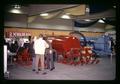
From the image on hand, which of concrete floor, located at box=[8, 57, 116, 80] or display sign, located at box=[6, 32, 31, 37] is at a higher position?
display sign, located at box=[6, 32, 31, 37]

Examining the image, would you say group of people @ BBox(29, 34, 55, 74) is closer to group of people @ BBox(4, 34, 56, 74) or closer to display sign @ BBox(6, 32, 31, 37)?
group of people @ BBox(4, 34, 56, 74)

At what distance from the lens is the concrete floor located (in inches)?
146

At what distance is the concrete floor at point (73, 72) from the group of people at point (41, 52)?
0.08 metres

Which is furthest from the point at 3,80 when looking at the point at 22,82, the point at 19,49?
the point at 19,49

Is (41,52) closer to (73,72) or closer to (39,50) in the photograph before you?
(39,50)

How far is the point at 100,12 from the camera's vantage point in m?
3.75

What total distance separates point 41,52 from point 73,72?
609 millimetres

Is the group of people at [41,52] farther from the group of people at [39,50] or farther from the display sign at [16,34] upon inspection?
the display sign at [16,34]

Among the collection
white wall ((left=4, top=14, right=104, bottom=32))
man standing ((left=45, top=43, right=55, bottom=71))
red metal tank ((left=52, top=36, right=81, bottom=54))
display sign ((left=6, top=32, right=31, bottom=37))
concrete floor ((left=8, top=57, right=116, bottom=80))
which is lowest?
concrete floor ((left=8, top=57, right=116, bottom=80))

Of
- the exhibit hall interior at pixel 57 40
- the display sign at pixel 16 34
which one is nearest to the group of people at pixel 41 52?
the exhibit hall interior at pixel 57 40

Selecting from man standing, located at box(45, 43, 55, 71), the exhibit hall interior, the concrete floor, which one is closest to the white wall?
the exhibit hall interior

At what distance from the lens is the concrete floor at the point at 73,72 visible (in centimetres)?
370

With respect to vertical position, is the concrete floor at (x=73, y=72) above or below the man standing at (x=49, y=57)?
below

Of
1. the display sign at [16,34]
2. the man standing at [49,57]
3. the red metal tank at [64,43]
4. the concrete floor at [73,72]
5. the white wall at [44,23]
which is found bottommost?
the concrete floor at [73,72]
